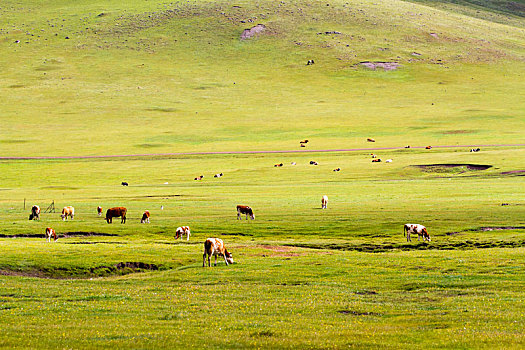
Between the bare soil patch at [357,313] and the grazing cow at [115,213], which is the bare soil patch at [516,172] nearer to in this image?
the grazing cow at [115,213]

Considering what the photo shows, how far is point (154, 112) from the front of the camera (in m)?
167

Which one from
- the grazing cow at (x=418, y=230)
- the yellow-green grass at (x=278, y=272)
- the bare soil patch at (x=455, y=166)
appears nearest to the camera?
the yellow-green grass at (x=278, y=272)

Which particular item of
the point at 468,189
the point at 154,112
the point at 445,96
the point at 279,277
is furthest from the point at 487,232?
the point at 445,96

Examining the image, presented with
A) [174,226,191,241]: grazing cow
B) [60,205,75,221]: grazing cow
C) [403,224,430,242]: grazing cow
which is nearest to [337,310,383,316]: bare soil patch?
[403,224,430,242]: grazing cow

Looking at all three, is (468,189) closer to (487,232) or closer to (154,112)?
(487,232)

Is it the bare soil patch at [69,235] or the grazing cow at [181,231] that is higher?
the grazing cow at [181,231]

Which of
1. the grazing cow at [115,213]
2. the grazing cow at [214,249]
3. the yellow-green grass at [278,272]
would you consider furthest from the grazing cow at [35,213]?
the grazing cow at [214,249]

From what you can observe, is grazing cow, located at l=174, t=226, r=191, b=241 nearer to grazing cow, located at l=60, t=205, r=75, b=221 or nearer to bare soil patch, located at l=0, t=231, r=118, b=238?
bare soil patch, located at l=0, t=231, r=118, b=238

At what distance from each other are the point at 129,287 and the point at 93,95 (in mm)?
163213

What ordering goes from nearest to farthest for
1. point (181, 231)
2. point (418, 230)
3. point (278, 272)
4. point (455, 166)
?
point (278, 272) < point (418, 230) < point (181, 231) < point (455, 166)

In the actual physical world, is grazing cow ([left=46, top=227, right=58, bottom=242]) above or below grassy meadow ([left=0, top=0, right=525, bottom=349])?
below

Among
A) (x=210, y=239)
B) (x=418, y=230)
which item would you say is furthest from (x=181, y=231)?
(x=418, y=230)

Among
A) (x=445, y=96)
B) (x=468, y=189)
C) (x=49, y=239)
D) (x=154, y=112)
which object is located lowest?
(x=49, y=239)

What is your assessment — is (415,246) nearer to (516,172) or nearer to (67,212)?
(67,212)
